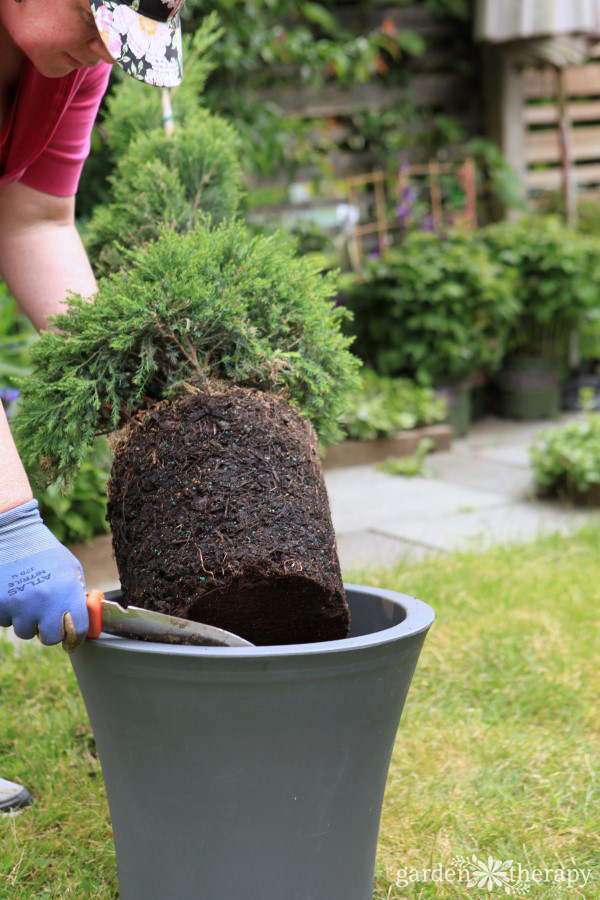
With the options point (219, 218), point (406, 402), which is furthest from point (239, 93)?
point (219, 218)

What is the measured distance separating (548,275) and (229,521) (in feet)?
14.7

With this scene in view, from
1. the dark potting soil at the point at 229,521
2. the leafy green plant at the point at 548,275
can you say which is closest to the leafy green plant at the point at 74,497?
the dark potting soil at the point at 229,521

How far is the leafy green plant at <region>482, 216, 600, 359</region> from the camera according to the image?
5371mm

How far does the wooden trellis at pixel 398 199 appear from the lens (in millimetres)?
5676

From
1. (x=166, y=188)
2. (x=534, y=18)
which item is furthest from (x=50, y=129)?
(x=534, y=18)

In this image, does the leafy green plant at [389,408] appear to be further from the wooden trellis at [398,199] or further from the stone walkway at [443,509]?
the wooden trellis at [398,199]

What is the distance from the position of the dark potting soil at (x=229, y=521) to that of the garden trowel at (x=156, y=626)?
0.15ft

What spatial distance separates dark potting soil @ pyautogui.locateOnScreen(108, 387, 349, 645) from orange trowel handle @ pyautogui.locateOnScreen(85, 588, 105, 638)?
90 mm

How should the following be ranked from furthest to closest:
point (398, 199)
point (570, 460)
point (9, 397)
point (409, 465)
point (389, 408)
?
1. point (398, 199)
2. point (389, 408)
3. point (409, 465)
4. point (570, 460)
5. point (9, 397)

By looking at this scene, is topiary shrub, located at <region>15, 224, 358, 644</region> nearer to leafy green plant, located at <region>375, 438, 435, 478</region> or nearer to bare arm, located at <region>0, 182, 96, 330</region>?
bare arm, located at <region>0, 182, 96, 330</region>

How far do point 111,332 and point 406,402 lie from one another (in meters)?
3.59

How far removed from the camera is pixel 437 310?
5023mm

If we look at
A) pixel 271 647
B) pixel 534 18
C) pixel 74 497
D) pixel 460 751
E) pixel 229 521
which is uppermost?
pixel 534 18

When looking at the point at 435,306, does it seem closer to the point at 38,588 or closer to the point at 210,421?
the point at 210,421
